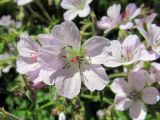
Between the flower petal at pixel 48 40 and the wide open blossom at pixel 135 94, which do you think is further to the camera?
the wide open blossom at pixel 135 94

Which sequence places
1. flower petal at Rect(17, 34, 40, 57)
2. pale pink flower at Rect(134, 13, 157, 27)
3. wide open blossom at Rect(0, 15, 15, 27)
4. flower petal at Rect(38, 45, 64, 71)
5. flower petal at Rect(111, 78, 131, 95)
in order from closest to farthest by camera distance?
flower petal at Rect(38, 45, 64, 71)
flower petal at Rect(17, 34, 40, 57)
flower petal at Rect(111, 78, 131, 95)
pale pink flower at Rect(134, 13, 157, 27)
wide open blossom at Rect(0, 15, 15, 27)

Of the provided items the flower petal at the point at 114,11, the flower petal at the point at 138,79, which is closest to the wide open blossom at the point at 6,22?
the flower petal at the point at 114,11

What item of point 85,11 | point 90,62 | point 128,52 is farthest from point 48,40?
point 85,11

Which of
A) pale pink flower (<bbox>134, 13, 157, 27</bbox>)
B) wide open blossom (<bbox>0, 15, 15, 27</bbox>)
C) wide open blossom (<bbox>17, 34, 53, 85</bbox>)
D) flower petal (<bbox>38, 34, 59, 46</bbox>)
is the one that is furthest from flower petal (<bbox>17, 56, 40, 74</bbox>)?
wide open blossom (<bbox>0, 15, 15, 27</bbox>)

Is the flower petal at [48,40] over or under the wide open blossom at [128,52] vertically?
over

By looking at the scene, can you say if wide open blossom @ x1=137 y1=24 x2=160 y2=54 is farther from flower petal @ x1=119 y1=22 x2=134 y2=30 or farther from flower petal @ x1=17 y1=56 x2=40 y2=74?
flower petal @ x1=17 y1=56 x2=40 y2=74

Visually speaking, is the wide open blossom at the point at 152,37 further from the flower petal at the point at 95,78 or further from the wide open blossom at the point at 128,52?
the flower petal at the point at 95,78

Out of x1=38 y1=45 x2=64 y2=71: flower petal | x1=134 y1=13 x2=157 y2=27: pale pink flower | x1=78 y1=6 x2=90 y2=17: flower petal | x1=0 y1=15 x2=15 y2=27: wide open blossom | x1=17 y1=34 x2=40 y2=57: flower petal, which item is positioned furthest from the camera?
x1=0 y1=15 x2=15 y2=27: wide open blossom
